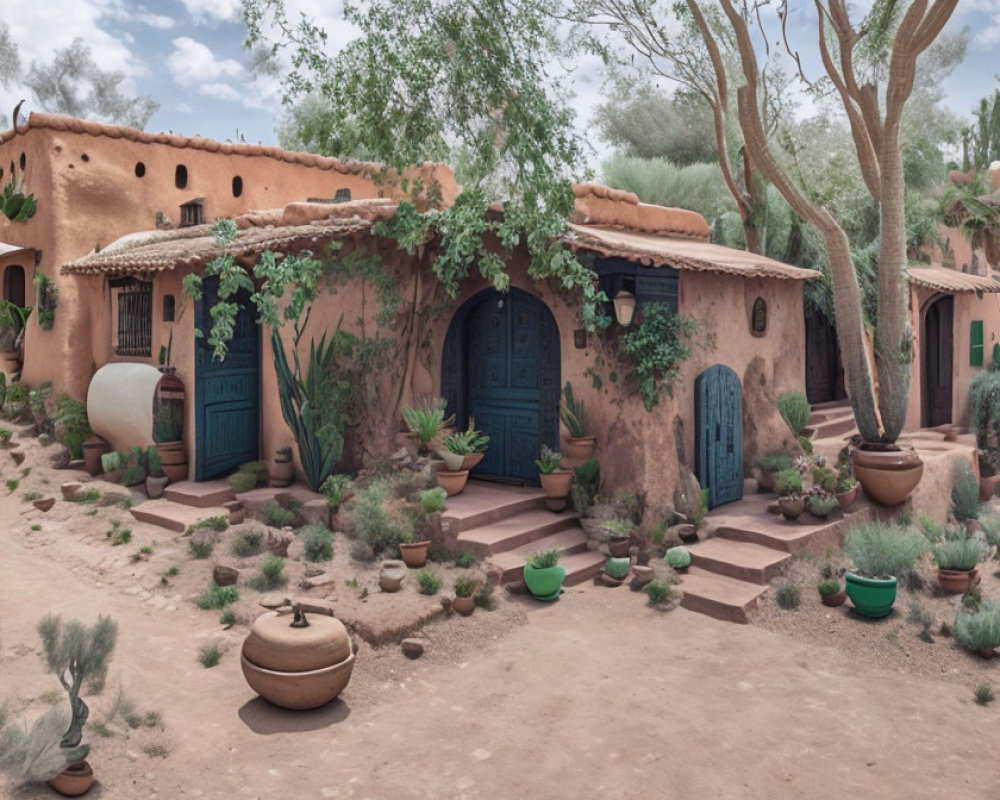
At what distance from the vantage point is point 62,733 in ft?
14.2

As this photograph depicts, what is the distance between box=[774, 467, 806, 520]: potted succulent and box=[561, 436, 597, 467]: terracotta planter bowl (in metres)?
2.27

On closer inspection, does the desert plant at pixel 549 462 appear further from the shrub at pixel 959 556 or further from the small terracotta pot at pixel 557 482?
the shrub at pixel 959 556

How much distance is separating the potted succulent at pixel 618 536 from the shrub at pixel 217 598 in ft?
12.6

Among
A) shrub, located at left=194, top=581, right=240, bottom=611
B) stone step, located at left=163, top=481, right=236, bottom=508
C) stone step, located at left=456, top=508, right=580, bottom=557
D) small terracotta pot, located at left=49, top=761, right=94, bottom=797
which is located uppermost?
stone step, located at left=163, top=481, right=236, bottom=508

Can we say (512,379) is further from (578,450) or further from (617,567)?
(617,567)

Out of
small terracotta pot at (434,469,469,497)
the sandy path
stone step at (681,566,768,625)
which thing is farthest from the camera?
small terracotta pot at (434,469,469,497)

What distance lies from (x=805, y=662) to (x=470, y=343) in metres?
5.96

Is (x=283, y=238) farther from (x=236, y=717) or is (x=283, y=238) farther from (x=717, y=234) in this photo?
(x=717, y=234)

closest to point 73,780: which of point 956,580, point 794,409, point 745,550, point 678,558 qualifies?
point 678,558

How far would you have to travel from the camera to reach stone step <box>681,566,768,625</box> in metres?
7.34

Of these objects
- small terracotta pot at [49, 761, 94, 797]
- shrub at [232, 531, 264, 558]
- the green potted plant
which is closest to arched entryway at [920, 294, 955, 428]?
the green potted plant

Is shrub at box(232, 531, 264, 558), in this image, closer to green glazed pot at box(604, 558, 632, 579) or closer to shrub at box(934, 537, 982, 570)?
green glazed pot at box(604, 558, 632, 579)

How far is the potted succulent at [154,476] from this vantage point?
10.6m

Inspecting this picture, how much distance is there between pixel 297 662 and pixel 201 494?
17.6 ft
